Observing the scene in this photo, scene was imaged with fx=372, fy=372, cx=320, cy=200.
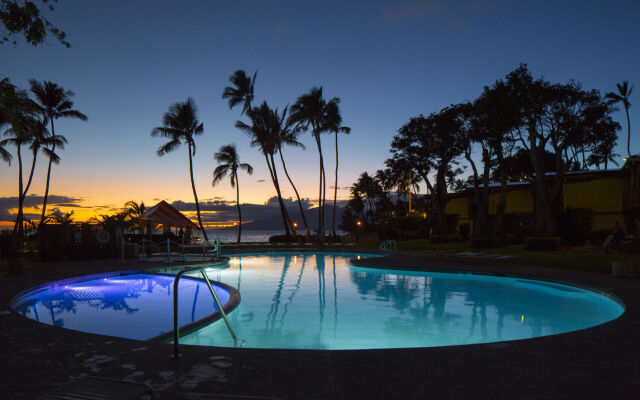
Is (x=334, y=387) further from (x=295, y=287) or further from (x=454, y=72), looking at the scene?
(x=454, y=72)

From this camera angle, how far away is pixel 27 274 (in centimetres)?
1002

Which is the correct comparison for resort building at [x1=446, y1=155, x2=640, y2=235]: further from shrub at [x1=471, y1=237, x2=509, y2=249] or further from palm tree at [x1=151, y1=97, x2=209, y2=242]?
palm tree at [x1=151, y1=97, x2=209, y2=242]

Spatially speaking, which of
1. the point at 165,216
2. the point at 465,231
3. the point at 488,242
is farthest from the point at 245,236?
the point at 165,216

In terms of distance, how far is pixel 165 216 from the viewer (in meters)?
15.7

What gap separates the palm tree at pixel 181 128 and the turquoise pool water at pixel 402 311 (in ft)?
67.9

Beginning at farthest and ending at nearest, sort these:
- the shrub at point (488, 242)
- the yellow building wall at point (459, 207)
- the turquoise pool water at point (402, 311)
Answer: the yellow building wall at point (459, 207) < the shrub at point (488, 242) < the turquoise pool water at point (402, 311)

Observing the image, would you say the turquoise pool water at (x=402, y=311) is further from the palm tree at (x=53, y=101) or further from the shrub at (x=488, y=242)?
the palm tree at (x=53, y=101)

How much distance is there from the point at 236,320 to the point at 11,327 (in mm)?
3441

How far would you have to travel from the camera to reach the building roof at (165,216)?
15.0m

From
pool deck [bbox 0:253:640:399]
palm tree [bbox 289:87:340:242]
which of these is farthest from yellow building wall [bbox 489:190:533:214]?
pool deck [bbox 0:253:640:399]

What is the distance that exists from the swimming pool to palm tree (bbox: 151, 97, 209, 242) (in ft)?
67.6

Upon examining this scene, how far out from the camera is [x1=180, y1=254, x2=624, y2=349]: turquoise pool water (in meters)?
6.29

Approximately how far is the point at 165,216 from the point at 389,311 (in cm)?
1125

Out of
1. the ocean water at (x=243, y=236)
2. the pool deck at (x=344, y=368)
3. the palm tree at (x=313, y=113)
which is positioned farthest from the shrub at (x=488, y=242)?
the ocean water at (x=243, y=236)
